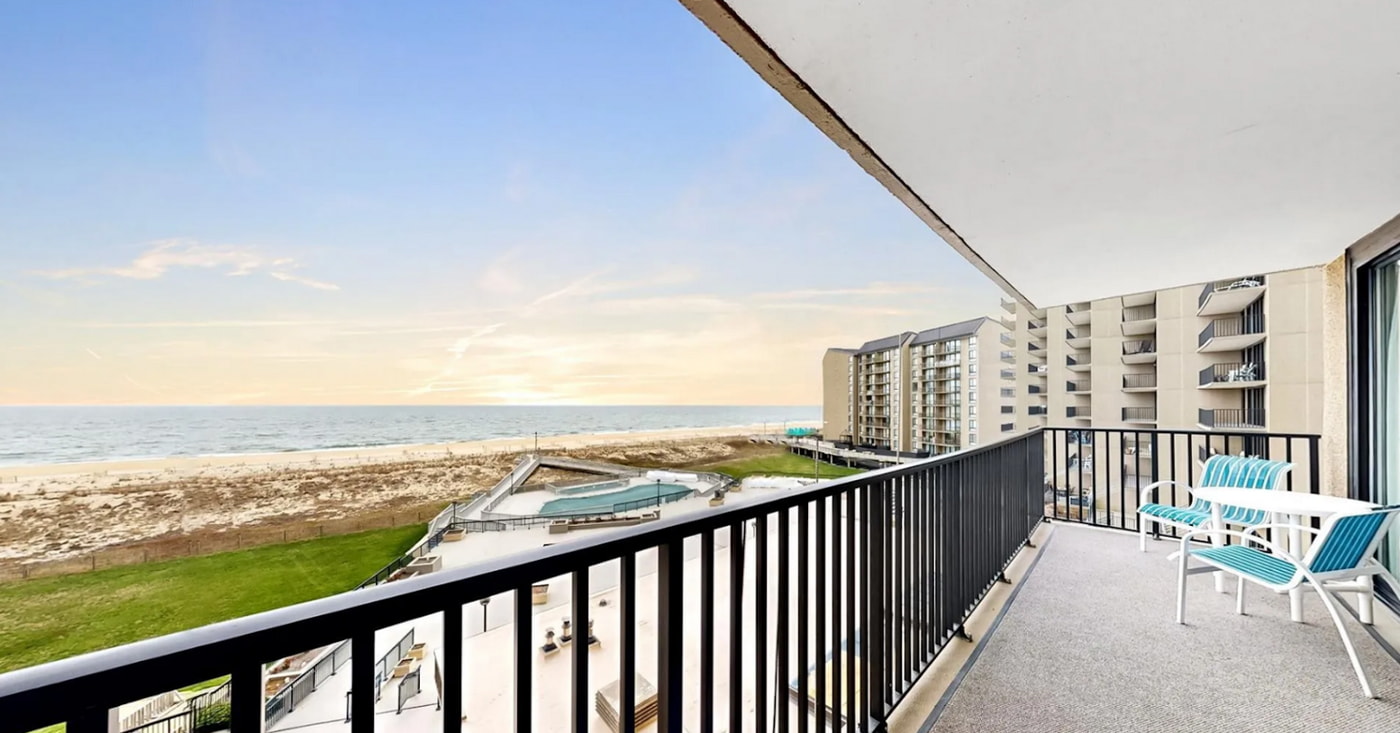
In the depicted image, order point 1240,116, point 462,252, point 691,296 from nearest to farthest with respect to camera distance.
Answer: point 1240,116
point 462,252
point 691,296

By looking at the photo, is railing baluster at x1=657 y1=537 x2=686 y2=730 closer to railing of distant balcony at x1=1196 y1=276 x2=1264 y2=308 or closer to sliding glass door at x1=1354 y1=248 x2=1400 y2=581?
sliding glass door at x1=1354 y1=248 x2=1400 y2=581

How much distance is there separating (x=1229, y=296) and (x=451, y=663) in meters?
20.3

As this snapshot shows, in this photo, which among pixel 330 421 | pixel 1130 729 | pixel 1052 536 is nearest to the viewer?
pixel 1130 729

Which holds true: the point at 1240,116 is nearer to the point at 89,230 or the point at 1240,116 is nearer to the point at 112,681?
the point at 112,681

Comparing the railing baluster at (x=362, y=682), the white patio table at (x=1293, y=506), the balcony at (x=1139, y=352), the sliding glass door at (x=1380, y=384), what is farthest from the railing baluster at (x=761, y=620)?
the balcony at (x=1139, y=352)

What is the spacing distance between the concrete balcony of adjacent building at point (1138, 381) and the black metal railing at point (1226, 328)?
3.84 m

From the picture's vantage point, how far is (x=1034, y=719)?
6.04 ft

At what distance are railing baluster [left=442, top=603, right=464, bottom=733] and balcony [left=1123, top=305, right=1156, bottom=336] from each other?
25.2m

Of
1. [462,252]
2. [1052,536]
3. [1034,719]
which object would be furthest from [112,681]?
[462,252]

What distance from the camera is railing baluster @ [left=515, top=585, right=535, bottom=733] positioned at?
0.75 m

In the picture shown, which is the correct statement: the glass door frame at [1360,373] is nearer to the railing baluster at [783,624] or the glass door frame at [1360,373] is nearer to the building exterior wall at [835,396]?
the railing baluster at [783,624]

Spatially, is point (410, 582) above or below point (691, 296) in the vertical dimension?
below

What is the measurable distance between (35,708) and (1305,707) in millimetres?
3287

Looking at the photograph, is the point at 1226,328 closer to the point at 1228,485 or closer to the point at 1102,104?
the point at 1228,485
